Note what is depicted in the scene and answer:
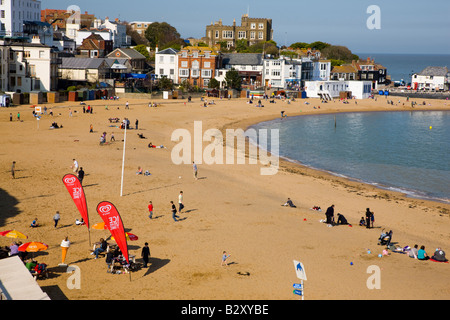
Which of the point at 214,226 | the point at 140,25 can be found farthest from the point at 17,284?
the point at 140,25

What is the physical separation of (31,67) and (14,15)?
27773mm

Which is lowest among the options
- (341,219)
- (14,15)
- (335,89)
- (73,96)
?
(341,219)

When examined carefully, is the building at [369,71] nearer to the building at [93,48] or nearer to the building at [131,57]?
the building at [131,57]

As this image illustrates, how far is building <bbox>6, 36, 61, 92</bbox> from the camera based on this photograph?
64.2 meters

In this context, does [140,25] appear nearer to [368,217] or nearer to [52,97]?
[52,97]

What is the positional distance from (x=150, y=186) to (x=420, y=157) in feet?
102

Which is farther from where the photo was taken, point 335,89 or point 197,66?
point 335,89

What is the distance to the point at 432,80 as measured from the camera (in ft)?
405

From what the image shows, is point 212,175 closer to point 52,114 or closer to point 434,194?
point 434,194

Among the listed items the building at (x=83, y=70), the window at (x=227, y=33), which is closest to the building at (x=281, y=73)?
the building at (x=83, y=70)

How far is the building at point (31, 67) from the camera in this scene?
6419 centimetres

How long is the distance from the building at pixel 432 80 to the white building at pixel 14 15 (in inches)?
3395

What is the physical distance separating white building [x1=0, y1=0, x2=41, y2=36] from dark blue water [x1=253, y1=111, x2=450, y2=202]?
4856cm

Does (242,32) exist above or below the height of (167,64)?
above
